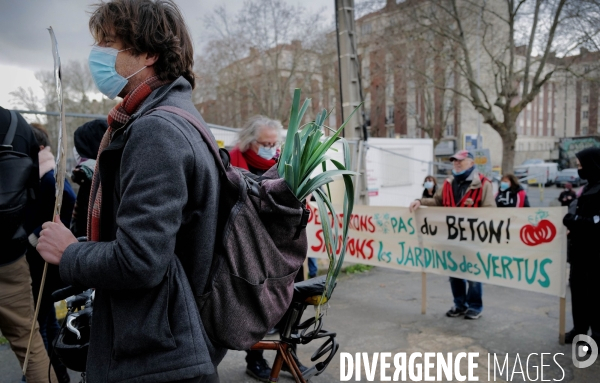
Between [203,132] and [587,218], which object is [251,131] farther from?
[587,218]

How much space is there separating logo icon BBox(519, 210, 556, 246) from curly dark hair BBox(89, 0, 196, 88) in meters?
3.97

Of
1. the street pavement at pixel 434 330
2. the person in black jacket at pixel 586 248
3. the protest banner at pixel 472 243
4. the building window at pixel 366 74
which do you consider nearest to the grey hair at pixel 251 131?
the street pavement at pixel 434 330

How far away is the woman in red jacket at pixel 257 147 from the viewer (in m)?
3.98

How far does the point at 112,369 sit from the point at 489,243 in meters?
4.22

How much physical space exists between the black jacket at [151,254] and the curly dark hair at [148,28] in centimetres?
19

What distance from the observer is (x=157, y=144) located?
4.17ft

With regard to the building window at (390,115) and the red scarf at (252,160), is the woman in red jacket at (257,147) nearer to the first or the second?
the red scarf at (252,160)

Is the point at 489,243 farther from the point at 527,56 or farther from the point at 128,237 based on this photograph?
the point at 527,56

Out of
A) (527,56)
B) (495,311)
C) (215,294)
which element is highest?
(527,56)

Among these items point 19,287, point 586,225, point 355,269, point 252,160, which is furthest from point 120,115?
point 355,269

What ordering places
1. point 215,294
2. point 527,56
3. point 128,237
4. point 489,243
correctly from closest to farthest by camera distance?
point 128,237
point 215,294
point 489,243
point 527,56

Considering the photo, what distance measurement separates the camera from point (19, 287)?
2646 mm

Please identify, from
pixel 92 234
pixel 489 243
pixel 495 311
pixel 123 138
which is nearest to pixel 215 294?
pixel 92 234

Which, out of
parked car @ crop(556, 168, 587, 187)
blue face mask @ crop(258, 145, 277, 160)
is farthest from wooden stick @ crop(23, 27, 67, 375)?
parked car @ crop(556, 168, 587, 187)
